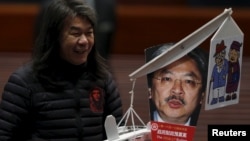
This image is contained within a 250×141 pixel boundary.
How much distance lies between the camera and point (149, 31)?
1057 cm

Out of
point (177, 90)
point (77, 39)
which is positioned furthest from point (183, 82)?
point (77, 39)

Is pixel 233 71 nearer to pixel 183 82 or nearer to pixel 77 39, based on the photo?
pixel 183 82

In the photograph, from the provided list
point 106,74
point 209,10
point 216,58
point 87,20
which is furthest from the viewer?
point 209,10

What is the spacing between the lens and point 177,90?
98.3 inches

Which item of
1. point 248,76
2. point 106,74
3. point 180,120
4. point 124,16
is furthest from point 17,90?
point 124,16

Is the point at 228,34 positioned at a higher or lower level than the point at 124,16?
lower

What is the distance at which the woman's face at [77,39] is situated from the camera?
2736mm

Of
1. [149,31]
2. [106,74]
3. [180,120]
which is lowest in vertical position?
[180,120]

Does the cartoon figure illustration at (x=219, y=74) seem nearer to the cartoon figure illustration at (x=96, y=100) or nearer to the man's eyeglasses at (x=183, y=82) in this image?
the man's eyeglasses at (x=183, y=82)

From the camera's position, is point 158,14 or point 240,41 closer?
point 240,41

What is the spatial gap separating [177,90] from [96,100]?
53cm

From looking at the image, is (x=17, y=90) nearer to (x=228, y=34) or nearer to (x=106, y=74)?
(x=106, y=74)

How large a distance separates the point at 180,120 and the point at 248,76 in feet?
21.6

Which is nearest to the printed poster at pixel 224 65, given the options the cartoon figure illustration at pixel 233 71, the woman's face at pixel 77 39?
the cartoon figure illustration at pixel 233 71
